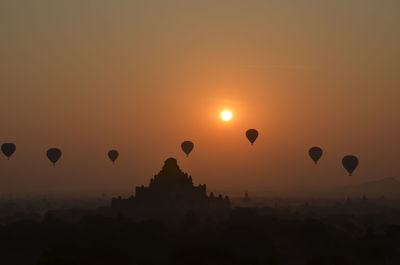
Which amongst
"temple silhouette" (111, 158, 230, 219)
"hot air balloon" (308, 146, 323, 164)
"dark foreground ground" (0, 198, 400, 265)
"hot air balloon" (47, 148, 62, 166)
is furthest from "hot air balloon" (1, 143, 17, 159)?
"hot air balloon" (308, 146, 323, 164)

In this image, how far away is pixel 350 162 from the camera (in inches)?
5906

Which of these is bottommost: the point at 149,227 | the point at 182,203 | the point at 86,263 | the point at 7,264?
the point at 86,263

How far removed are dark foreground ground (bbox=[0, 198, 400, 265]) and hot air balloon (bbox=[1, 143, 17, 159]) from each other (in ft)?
56.8

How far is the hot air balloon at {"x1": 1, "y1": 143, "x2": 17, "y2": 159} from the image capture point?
442ft

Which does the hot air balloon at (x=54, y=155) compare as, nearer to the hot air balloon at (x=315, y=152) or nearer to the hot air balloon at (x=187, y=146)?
the hot air balloon at (x=187, y=146)

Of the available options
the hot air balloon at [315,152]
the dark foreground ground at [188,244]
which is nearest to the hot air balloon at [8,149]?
the dark foreground ground at [188,244]

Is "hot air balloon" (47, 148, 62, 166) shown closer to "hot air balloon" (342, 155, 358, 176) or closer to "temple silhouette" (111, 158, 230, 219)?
"temple silhouette" (111, 158, 230, 219)

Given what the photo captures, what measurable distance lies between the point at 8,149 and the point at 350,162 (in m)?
70.3

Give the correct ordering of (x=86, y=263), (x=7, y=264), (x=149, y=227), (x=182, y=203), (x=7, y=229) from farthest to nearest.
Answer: (x=182, y=203) → (x=7, y=229) → (x=149, y=227) → (x=7, y=264) → (x=86, y=263)

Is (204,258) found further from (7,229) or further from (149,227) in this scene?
(7,229)

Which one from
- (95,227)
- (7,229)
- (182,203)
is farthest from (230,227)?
(182,203)

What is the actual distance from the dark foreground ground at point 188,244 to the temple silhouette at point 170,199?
884 inches

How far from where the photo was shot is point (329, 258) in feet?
247

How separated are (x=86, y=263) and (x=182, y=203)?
83.5 m
